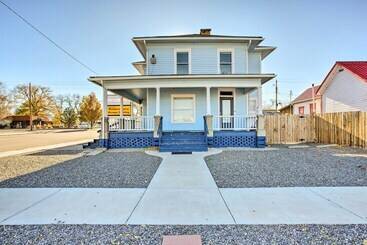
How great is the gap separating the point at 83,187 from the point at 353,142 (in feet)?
48.5

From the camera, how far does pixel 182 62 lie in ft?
48.6

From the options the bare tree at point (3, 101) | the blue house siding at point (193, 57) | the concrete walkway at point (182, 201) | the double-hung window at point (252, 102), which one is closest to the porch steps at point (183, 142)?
the concrete walkway at point (182, 201)

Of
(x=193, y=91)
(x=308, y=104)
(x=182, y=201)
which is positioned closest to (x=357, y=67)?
(x=308, y=104)

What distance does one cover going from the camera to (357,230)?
323 centimetres

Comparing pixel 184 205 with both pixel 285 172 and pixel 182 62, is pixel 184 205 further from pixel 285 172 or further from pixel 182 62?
pixel 182 62

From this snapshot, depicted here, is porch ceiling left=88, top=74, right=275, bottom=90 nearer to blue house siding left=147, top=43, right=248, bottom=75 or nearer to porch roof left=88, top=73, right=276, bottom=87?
porch roof left=88, top=73, right=276, bottom=87

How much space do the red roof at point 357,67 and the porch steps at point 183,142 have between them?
13.3 m

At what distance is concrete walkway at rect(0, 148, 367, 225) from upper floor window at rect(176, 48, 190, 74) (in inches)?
410

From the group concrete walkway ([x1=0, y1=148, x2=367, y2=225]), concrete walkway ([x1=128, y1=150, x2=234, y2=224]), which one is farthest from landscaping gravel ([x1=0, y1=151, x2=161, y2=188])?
concrete walkway ([x1=128, y1=150, x2=234, y2=224])

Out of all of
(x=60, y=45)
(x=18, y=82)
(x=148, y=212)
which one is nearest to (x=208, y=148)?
(x=148, y=212)

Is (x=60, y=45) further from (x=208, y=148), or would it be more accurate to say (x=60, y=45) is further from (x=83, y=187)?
(x=83, y=187)

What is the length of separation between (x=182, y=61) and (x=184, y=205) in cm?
1210

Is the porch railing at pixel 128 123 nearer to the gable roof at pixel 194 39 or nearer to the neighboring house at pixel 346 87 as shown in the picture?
the gable roof at pixel 194 39

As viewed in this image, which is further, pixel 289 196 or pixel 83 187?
pixel 83 187
